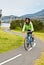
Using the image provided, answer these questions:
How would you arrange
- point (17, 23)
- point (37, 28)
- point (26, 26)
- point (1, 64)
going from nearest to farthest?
1. point (1, 64)
2. point (26, 26)
3. point (37, 28)
4. point (17, 23)

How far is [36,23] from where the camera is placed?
7738 centimetres

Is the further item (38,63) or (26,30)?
(26,30)

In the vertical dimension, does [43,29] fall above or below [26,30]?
below

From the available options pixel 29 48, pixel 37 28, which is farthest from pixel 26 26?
pixel 37 28

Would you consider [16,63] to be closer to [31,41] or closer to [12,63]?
[12,63]

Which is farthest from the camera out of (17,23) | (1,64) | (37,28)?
(17,23)

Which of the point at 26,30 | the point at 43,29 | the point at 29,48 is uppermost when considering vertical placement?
the point at 26,30

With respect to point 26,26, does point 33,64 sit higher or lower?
lower

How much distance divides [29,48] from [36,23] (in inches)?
2373

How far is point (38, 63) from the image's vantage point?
11703mm

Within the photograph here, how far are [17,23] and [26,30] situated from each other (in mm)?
70654

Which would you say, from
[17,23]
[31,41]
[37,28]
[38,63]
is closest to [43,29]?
[37,28]

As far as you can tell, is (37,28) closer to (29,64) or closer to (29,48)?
(29,48)

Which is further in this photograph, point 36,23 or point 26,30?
point 36,23
